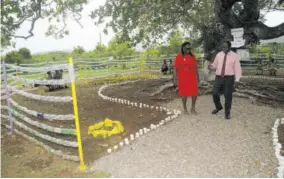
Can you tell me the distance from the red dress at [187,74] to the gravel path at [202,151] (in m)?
0.68

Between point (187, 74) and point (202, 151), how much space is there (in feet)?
8.20

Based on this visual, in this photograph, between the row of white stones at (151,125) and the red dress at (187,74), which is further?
the red dress at (187,74)

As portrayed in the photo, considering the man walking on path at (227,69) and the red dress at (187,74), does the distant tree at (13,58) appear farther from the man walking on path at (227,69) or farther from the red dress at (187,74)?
the man walking on path at (227,69)

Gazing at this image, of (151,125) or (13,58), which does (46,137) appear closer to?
(151,125)

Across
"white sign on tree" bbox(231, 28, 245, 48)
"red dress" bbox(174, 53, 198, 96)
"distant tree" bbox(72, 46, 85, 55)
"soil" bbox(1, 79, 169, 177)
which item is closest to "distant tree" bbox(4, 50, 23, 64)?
"distant tree" bbox(72, 46, 85, 55)

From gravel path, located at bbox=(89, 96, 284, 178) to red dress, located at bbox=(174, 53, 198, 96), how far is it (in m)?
0.68

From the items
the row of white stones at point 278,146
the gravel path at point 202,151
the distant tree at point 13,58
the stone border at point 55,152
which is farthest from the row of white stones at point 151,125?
the distant tree at point 13,58

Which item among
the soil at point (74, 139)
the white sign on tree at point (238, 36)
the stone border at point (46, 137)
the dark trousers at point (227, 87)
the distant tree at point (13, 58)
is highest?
the white sign on tree at point (238, 36)

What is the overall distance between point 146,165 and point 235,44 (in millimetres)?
6240

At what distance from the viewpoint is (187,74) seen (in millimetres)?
6855

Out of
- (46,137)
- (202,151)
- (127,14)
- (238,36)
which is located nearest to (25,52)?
(127,14)

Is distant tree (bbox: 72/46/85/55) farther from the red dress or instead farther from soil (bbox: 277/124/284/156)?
soil (bbox: 277/124/284/156)

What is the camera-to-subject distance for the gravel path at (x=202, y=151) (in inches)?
159

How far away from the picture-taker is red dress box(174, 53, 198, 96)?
22.2 feet
